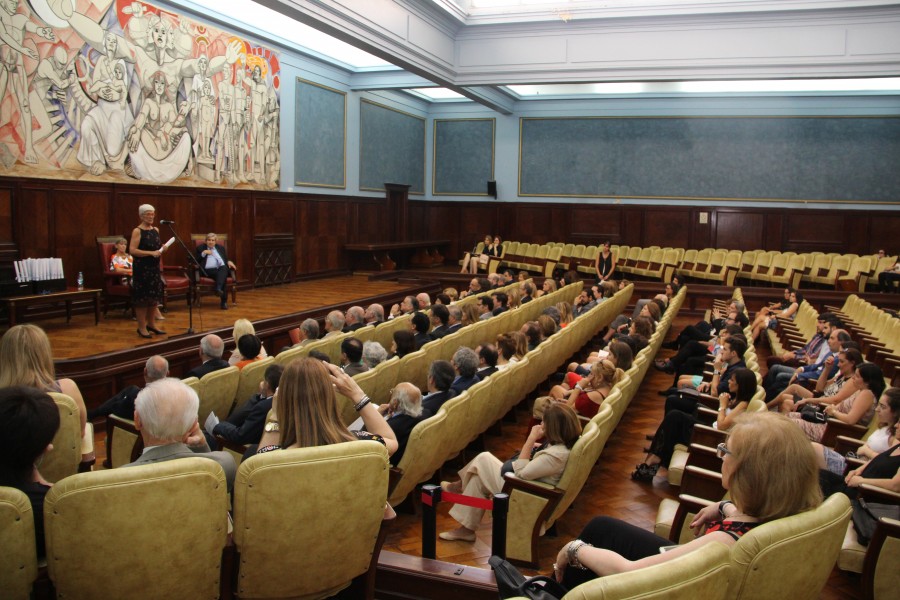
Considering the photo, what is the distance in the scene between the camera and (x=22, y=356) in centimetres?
282

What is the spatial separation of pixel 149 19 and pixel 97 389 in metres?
5.18

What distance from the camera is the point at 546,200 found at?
15.8m

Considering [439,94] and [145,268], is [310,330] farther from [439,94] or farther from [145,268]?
[439,94]

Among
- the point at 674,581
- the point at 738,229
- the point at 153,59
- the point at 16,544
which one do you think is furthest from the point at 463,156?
the point at 674,581

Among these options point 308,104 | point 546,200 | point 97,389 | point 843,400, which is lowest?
point 97,389

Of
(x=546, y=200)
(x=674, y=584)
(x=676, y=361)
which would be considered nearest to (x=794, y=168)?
(x=546, y=200)

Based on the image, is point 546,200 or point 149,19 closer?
point 149,19

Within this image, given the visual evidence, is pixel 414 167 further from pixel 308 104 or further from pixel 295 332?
pixel 295 332

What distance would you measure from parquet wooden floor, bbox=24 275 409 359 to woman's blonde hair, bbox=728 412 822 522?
5192mm

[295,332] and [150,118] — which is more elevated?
[150,118]

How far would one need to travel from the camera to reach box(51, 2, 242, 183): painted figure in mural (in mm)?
8031

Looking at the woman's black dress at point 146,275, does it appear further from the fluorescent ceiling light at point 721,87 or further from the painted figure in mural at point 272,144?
the fluorescent ceiling light at point 721,87

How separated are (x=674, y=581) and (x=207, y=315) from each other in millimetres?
7203

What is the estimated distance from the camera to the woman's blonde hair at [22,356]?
2807 mm
